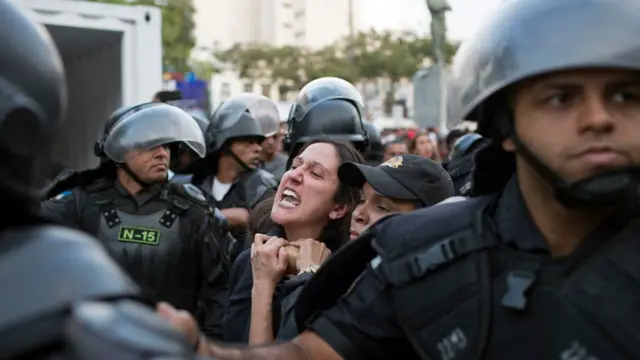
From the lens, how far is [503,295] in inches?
73.5

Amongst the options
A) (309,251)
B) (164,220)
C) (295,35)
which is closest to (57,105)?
(309,251)

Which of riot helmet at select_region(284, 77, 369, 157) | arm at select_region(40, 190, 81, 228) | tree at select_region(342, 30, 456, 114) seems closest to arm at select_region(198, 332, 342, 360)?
arm at select_region(40, 190, 81, 228)

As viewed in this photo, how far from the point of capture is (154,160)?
489cm

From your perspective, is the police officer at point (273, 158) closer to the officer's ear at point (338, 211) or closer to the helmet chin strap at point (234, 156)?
the helmet chin strap at point (234, 156)

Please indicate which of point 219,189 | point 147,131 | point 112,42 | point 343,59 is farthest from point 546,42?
point 343,59

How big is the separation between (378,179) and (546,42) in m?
1.37

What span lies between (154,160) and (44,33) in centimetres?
348

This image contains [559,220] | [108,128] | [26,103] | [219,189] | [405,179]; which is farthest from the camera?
[219,189]

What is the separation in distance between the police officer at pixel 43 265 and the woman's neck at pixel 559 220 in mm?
973

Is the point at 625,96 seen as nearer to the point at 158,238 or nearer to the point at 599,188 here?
the point at 599,188

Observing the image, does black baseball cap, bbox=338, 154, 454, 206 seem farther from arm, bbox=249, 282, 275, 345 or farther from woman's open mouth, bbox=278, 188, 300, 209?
arm, bbox=249, 282, 275, 345

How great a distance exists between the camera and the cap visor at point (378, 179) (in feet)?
10.5

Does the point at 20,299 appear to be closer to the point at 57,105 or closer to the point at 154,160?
the point at 57,105

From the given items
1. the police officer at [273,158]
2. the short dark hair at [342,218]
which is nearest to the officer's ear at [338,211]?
the short dark hair at [342,218]
